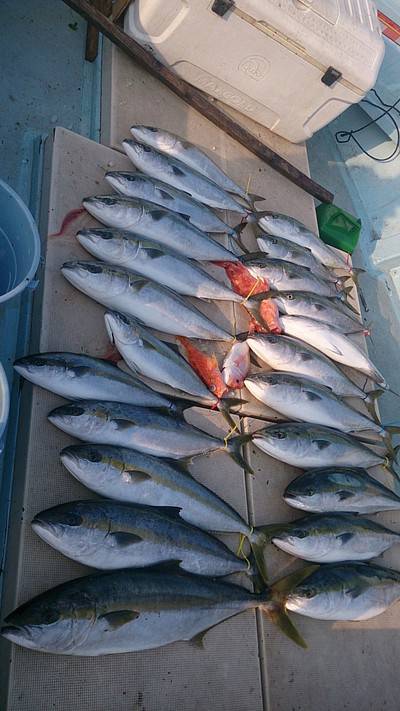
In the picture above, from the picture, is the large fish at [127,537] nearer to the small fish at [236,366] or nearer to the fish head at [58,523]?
the fish head at [58,523]

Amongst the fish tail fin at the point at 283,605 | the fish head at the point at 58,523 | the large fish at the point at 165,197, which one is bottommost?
the fish tail fin at the point at 283,605

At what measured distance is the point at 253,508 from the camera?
2662 mm

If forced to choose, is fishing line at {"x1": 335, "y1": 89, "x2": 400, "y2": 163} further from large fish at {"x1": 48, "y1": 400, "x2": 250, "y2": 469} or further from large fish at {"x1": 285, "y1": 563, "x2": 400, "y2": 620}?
large fish at {"x1": 285, "y1": 563, "x2": 400, "y2": 620}

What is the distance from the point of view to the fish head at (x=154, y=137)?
11.1ft

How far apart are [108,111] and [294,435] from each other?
2.50 m

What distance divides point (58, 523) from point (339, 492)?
58.6 inches

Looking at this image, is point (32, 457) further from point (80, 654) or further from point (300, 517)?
point (300, 517)

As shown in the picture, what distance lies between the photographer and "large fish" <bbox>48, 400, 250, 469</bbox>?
87.7 inches

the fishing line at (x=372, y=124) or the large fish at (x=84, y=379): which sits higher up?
the fishing line at (x=372, y=124)

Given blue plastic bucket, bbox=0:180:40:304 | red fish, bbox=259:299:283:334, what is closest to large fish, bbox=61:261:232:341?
blue plastic bucket, bbox=0:180:40:304

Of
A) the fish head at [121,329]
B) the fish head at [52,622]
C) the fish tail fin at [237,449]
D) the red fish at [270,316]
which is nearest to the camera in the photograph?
the fish head at [52,622]

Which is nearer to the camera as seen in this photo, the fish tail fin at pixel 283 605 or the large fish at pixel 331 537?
the fish tail fin at pixel 283 605

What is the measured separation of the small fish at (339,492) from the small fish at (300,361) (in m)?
0.54

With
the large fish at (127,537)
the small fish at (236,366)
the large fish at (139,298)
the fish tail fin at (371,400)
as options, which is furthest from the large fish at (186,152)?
the large fish at (127,537)
